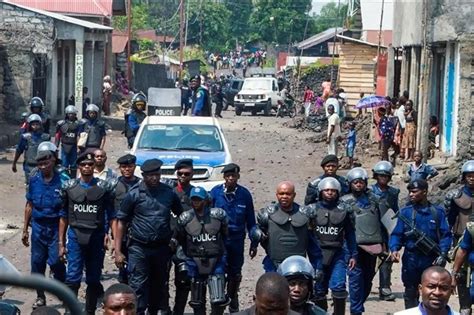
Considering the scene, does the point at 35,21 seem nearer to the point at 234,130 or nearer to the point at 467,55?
the point at 234,130

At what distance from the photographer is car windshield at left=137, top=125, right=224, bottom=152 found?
1702 centimetres

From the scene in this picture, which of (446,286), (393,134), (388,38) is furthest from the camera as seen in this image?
(388,38)

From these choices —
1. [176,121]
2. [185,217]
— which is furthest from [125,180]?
[176,121]

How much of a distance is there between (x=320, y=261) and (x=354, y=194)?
1214 mm

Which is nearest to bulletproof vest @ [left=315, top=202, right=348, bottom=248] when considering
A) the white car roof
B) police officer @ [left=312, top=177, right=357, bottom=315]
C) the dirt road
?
police officer @ [left=312, top=177, right=357, bottom=315]

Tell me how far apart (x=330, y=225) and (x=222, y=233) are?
1.02 metres

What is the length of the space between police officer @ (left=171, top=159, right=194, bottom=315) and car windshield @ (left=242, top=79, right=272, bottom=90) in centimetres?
3834

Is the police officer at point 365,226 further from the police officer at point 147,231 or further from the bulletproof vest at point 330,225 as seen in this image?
the police officer at point 147,231

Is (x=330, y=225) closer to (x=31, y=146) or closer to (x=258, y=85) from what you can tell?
(x=31, y=146)

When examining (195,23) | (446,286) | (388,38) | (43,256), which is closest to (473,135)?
(43,256)

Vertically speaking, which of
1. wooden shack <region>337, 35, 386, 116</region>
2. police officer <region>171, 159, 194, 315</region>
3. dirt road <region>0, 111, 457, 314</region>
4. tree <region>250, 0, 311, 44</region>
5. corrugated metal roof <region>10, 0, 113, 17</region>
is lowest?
dirt road <region>0, 111, 457, 314</region>

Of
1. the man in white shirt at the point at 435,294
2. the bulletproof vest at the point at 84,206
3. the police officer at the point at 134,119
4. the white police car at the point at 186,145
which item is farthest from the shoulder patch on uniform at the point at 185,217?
the police officer at the point at 134,119

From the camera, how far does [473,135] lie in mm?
21484

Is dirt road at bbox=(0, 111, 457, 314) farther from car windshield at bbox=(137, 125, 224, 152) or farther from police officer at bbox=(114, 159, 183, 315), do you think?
car windshield at bbox=(137, 125, 224, 152)
